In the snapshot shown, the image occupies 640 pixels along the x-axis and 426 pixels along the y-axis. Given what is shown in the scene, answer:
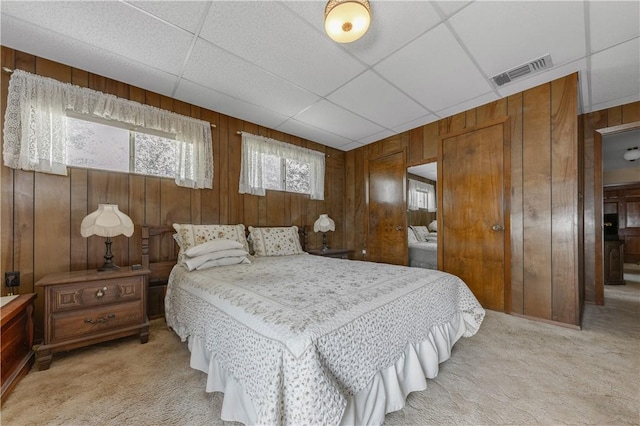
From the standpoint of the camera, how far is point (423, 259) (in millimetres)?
4020

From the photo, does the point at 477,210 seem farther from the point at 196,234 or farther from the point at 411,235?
the point at 196,234

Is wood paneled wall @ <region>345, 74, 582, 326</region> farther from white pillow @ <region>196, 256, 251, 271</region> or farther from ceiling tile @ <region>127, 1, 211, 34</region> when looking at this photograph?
ceiling tile @ <region>127, 1, 211, 34</region>

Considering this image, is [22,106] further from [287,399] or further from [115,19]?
[287,399]

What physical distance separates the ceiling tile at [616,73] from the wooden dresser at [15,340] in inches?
199

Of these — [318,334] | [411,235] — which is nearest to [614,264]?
[411,235]

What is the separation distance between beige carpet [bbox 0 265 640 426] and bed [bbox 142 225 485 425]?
0.14 metres

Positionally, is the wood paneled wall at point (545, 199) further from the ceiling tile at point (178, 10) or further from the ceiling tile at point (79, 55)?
the ceiling tile at point (79, 55)

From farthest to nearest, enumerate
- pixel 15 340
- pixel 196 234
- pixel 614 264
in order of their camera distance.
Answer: pixel 614 264
pixel 196 234
pixel 15 340

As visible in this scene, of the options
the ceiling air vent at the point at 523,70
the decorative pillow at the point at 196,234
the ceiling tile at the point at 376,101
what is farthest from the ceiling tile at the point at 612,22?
the decorative pillow at the point at 196,234

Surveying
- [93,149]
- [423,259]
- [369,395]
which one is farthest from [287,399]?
[423,259]

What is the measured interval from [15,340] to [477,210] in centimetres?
459

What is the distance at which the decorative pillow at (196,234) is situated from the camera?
8.93ft

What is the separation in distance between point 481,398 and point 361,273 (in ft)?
3.50

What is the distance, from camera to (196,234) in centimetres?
280
